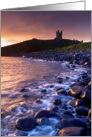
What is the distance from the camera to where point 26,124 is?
3.01m

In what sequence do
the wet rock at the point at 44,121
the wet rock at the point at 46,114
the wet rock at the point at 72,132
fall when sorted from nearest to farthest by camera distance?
the wet rock at the point at 72,132 < the wet rock at the point at 44,121 < the wet rock at the point at 46,114

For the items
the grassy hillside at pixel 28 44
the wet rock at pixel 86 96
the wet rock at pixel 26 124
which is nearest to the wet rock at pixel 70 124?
the wet rock at pixel 26 124

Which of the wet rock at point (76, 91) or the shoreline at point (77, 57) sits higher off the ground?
the shoreline at point (77, 57)

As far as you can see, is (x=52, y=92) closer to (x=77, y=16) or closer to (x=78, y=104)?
(x=78, y=104)

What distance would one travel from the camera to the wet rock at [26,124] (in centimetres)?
297

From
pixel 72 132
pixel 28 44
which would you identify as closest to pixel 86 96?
pixel 72 132

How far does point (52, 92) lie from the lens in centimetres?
532

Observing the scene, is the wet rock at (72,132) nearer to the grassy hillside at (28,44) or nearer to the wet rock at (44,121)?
the wet rock at (44,121)

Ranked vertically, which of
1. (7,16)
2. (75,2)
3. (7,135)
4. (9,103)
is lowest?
(7,135)

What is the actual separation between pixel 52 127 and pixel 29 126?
0.49 metres

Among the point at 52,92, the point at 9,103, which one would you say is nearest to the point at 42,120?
the point at 9,103

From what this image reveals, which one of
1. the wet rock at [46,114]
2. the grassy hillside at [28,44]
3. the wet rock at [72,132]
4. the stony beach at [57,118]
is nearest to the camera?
the wet rock at [72,132]

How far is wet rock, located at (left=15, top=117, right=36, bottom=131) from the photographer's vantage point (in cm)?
297

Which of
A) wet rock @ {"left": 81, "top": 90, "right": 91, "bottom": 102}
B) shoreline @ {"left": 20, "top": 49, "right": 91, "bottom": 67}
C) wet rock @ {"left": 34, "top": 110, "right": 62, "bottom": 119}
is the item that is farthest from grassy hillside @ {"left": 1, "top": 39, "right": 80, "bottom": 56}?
wet rock @ {"left": 81, "top": 90, "right": 91, "bottom": 102}
